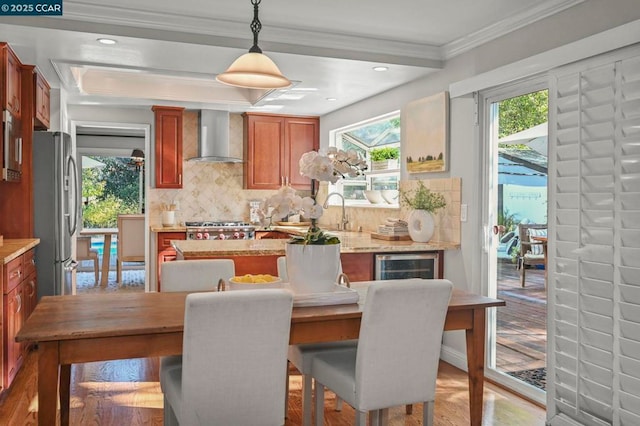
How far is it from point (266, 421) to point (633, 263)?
1835mm

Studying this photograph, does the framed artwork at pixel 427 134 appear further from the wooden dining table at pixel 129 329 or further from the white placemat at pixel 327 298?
the white placemat at pixel 327 298

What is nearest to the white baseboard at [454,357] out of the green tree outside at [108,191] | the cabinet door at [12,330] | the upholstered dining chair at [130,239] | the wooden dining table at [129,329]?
the wooden dining table at [129,329]

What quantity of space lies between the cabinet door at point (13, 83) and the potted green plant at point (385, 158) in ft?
10.4

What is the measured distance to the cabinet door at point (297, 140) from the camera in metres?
6.88

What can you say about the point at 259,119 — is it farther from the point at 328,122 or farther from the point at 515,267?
the point at 515,267

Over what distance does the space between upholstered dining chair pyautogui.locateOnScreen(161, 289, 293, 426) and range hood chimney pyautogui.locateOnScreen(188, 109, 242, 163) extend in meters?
4.76

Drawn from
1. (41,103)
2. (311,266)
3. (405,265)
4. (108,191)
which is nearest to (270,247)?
(405,265)

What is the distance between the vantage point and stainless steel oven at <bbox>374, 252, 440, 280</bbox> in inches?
164

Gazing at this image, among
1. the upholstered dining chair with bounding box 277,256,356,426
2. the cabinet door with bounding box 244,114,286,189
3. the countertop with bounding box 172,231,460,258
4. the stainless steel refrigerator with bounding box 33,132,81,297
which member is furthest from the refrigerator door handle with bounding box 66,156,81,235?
the upholstered dining chair with bounding box 277,256,356,426

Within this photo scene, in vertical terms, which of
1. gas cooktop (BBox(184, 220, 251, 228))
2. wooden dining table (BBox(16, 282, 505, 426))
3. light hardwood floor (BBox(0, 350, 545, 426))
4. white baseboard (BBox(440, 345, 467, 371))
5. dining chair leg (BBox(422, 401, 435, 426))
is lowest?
light hardwood floor (BBox(0, 350, 545, 426))

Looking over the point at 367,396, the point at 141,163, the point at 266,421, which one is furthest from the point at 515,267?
the point at 141,163

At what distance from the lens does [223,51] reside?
12.6ft

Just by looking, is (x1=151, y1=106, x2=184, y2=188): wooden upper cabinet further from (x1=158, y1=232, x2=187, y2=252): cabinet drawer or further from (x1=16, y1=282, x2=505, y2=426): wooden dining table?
(x1=16, y1=282, x2=505, y2=426): wooden dining table

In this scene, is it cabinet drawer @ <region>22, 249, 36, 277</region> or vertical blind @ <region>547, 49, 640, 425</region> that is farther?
cabinet drawer @ <region>22, 249, 36, 277</region>
